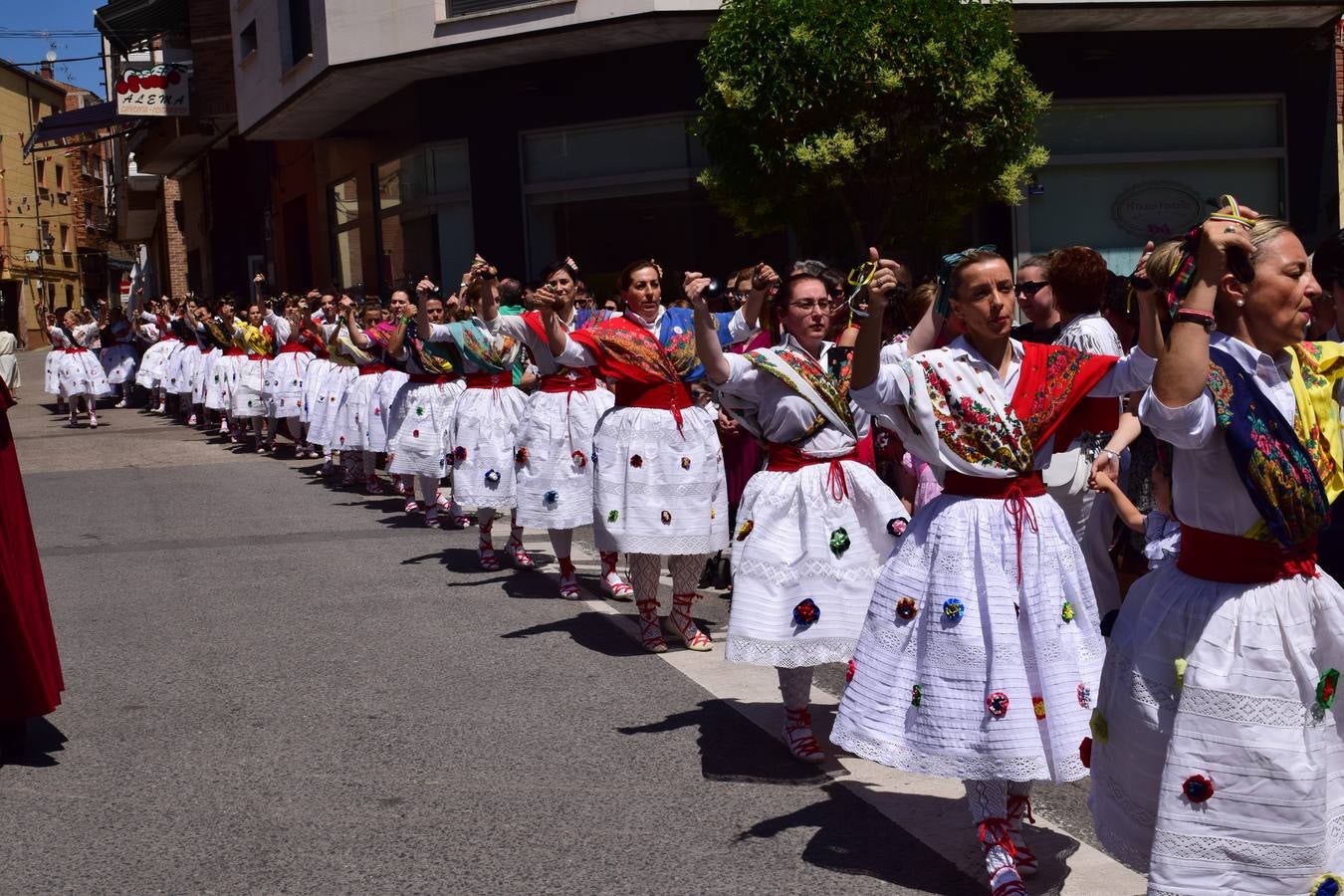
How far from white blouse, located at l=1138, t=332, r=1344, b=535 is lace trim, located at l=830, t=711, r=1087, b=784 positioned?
98 cm

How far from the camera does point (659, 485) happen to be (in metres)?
7.99

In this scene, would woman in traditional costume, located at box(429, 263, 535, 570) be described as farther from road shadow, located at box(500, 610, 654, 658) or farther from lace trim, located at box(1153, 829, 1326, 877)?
lace trim, located at box(1153, 829, 1326, 877)

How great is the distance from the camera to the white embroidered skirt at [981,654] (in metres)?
4.34

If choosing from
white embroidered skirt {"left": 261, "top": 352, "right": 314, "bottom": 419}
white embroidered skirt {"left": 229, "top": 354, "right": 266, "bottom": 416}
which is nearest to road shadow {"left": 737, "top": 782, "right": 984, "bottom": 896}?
white embroidered skirt {"left": 261, "top": 352, "right": 314, "bottom": 419}

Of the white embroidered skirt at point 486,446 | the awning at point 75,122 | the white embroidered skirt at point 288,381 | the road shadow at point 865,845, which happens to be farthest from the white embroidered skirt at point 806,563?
the awning at point 75,122

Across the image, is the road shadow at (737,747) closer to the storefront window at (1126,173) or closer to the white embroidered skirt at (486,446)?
the white embroidered skirt at (486,446)

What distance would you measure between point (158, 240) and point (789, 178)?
4965cm

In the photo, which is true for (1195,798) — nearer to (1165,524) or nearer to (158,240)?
(1165,524)

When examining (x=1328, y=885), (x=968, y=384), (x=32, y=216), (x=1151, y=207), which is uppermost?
(x=32, y=216)

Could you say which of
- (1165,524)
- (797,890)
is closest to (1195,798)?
(797,890)

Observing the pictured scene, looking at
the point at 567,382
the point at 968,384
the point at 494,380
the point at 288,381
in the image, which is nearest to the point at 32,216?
the point at 288,381

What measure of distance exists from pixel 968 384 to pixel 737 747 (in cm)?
216

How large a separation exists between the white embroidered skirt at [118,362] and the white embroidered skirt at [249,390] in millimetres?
10329

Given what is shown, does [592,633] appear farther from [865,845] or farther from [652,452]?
[865,845]
